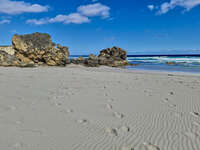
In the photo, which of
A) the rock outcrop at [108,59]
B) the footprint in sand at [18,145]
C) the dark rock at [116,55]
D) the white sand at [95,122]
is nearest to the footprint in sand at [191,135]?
the white sand at [95,122]

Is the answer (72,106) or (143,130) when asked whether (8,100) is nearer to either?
(72,106)

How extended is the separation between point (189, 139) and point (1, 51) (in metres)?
18.8

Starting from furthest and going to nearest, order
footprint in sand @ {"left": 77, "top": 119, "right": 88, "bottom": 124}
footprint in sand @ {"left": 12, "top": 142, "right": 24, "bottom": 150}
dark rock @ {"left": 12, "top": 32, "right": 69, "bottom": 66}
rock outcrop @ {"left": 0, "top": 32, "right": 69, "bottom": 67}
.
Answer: dark rock @ {"left": 12, "top": 32, "right": 69, "bottom": 66}
rock outcrop @ {"left": 0, "top": 32, "right": 69, "bottom": 67}
footprint in sand @ {"left": 77, "top": 119, "right": 88, "bottom": 124}
footprint in sand @ {"left": 12, "top": 142, "right": 24, "bottom": 150}

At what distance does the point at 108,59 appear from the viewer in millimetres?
26672

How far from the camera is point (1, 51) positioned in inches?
623

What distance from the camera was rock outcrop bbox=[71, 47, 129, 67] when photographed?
23.5 m

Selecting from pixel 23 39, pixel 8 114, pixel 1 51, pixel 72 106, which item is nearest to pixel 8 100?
pixel 8 114

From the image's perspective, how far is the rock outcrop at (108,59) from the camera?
77.1ft

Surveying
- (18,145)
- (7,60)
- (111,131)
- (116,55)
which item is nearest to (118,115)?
(111,131)

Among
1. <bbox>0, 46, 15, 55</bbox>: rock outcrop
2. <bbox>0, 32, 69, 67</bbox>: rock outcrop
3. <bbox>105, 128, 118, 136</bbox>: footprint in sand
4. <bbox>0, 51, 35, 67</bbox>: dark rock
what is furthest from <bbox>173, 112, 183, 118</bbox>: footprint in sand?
<bbox>0, 46, 15, 55</bbox>: rock outcrop

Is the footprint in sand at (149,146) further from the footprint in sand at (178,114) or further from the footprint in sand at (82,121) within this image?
the footprint in sand at (178,114)

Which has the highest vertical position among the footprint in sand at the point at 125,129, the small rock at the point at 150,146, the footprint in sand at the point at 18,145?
the footprint in sand at the point at 18,145

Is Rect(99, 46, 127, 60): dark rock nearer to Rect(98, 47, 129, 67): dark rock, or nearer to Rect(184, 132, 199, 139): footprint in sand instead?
Rect(98, 47, 129, 67): dark rock

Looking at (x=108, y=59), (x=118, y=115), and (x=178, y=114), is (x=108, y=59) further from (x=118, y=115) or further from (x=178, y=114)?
(x=118, y=115)
